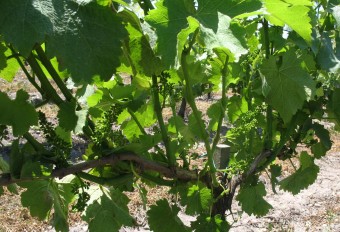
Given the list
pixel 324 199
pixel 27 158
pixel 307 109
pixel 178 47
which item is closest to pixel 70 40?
pixel 178 47

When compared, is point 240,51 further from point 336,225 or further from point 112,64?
point 336,225

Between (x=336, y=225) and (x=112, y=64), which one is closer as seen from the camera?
(x=112, y=64)

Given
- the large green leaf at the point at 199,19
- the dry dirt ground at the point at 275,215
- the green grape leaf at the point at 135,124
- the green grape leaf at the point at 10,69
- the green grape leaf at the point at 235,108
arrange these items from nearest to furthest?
the large green leaf at the point at 199,19 < the green grape leaf at the point at 10,69 < the green grape leaf at the point at 135,124 < the green grape leaf at the point at 235,108 < the dry dirt ground at the point at 275,215

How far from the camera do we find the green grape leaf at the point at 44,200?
4.48 feet

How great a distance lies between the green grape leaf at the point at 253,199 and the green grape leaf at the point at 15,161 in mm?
888

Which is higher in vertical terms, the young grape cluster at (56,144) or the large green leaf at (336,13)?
the large green leaf at (336,13)

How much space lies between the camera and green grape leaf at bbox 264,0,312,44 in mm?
924

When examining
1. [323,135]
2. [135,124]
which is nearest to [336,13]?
[323,135]

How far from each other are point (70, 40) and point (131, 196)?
372 cm

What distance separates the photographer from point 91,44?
0.78 metres

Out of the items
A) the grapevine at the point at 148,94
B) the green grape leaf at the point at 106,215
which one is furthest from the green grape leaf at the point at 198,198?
the green grape leaf at the point at 106,215

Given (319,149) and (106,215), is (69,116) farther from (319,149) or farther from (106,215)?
(319,149)

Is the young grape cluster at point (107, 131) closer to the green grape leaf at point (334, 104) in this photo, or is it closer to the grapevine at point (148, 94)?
the grapevine at point (148, 94)

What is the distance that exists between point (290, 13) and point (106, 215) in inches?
31.0
